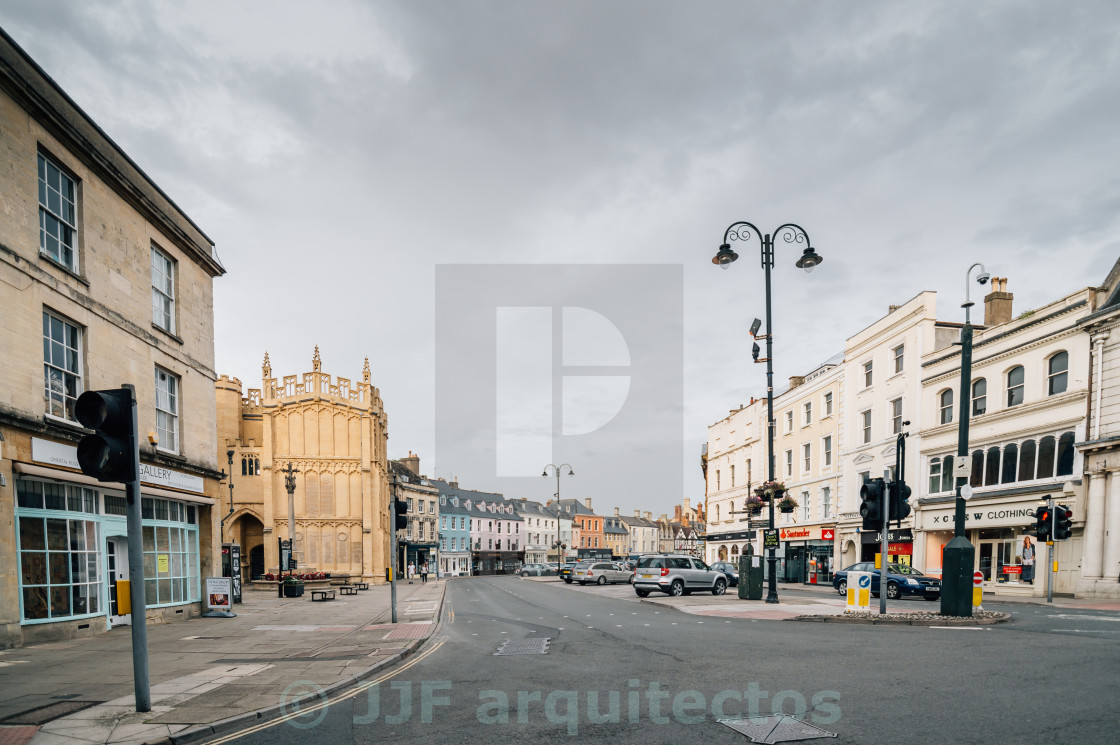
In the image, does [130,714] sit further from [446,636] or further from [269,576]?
[269,576]

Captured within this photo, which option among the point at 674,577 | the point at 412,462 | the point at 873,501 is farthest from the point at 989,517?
the point at 412,462

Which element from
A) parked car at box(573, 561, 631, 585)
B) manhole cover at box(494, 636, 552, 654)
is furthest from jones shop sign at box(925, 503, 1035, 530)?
manhole cover at box(494, 636, 552, 654)

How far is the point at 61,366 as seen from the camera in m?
13.8

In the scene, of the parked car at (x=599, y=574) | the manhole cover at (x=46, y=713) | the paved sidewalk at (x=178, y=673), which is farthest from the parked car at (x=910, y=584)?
the manhole cover at (x=46, y=713)

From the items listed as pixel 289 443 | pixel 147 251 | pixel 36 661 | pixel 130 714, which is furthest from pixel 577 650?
pixel 289 443

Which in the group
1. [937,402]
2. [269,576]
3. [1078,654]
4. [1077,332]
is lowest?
[269,576]

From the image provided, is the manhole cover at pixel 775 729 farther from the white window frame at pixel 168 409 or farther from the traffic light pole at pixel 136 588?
the white window frame at pixel 168 409

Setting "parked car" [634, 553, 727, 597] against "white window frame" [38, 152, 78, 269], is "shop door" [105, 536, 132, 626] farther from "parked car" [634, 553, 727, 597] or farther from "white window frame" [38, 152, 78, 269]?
"parked car" [634, 553, 727, 597]

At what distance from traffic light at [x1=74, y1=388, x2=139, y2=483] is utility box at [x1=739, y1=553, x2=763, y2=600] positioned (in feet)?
61.9

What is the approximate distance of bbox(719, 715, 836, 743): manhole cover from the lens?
5781 millimetres

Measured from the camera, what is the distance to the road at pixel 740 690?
604 cm

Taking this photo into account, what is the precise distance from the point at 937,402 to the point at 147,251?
104 feet

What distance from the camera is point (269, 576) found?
128ft

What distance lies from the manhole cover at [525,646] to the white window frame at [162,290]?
12761 mm
